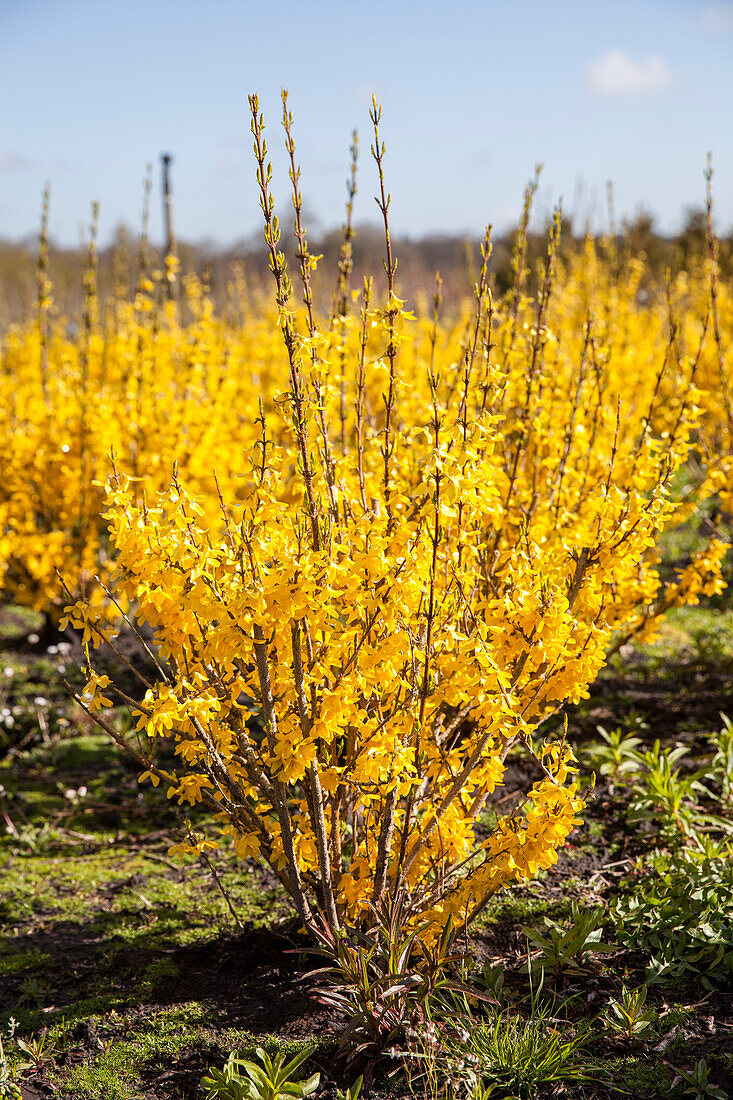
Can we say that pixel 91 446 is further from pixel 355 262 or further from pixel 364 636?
pixel 355 262

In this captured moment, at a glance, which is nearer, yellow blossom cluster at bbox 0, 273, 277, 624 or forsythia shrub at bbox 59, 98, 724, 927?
forsythia shrub at bbox 59, 98, 724, 927

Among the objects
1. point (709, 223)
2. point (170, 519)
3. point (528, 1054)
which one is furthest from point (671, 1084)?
point (709, 223)

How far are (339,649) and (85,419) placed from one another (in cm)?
349

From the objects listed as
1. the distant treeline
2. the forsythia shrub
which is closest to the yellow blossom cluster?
the distant treeline

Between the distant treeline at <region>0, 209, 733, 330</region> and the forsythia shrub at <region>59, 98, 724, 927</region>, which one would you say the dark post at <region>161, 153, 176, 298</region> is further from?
the forsythia shrub at <region>59, 98, 724, 927</region>

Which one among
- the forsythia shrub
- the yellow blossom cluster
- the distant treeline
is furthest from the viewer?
the distant treeline

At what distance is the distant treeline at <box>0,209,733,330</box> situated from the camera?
24.6 ft

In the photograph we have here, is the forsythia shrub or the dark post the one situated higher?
the dark post

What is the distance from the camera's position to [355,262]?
959cm

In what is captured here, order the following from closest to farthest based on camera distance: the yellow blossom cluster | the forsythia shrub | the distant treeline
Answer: the forsythia shrub → the yellow blossom cluster → the distant treeline

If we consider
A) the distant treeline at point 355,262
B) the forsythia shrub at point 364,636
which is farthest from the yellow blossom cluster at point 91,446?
the forsythia shrub at point 364,636

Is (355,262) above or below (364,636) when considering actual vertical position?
above

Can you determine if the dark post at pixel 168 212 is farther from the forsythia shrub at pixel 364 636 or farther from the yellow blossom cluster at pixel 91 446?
the forsythia shrub at pixel 364 636

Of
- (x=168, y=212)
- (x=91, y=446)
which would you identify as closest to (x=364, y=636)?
(x=91, y=446)
